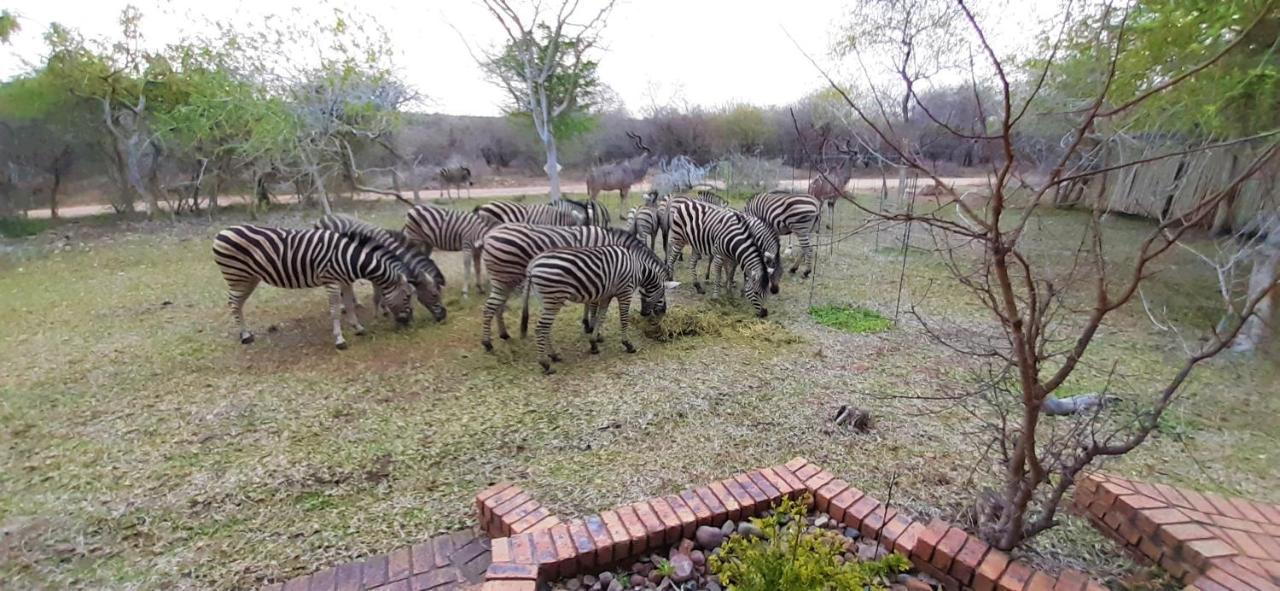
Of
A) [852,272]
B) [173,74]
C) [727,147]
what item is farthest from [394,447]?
[727,147]

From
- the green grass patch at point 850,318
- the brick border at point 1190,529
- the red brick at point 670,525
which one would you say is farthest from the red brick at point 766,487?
the green grass patch at point 850,318

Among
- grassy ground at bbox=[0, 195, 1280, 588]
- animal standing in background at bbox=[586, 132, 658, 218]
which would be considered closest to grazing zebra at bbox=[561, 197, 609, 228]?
grassy ground at bbox=[0, 195, 1280, 588]

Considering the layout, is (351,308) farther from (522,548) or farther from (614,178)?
(614,178)

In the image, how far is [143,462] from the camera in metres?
3.59

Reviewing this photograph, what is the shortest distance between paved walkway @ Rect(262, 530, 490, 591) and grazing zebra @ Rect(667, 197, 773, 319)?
4.39 metres

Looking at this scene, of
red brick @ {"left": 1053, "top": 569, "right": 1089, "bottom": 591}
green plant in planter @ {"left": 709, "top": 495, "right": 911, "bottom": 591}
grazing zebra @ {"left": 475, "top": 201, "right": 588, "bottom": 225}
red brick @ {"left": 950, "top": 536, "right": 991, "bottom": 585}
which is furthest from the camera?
grazing zebra @ {"left": 475, "top": 201, "right": 588, "bottom": 225}

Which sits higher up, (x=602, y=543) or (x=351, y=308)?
(x=351, y=308)

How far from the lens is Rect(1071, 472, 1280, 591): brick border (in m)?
2.26

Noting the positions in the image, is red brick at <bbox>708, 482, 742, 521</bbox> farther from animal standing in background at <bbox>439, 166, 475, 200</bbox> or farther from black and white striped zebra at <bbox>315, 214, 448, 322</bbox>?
animal standing in background at <bbox>439, 166, 475, 200</bbox>

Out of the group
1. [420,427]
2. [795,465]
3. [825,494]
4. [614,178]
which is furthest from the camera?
[614,178]

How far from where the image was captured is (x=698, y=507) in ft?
8.66

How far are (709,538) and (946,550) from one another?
3.24 feet

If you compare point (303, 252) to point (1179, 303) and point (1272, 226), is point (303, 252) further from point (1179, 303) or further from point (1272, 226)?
point (1179, 303)

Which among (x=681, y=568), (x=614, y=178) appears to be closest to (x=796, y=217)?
(x=614, y=178)
